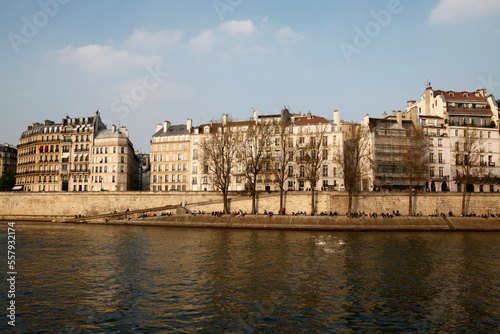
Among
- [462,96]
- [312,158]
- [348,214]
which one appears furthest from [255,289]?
[462,96]

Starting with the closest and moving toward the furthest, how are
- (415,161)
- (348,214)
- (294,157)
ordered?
(348,214), (415,161), (294,157)

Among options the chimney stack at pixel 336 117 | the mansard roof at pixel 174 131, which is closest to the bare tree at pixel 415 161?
the chimney stack at pixel 336 117

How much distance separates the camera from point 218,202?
68312 millimetres

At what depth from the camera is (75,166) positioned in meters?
88.0

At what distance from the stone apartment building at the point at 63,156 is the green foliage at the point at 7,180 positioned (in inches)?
404

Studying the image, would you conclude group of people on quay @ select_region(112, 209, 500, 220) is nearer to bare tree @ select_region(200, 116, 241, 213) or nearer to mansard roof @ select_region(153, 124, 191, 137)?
bare tree @ select_region(200, 116, 241, 213)

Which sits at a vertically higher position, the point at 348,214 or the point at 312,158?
the point at 312,158

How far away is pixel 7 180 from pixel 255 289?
3992 inches

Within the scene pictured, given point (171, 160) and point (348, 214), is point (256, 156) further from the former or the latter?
point (171, 160)

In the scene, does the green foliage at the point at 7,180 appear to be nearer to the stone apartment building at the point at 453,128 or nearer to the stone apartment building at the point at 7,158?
the stone apartment building at the point at 7,158

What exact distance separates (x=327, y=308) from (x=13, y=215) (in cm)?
7722

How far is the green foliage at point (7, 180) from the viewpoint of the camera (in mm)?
100125

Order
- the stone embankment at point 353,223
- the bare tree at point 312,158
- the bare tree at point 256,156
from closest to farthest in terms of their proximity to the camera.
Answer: the stone embankment at point 353,223
the bare tree at point 312,158
the bare tree at point 256,156

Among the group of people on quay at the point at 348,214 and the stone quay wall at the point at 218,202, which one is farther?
the stone quay wall at the point at 218,202
